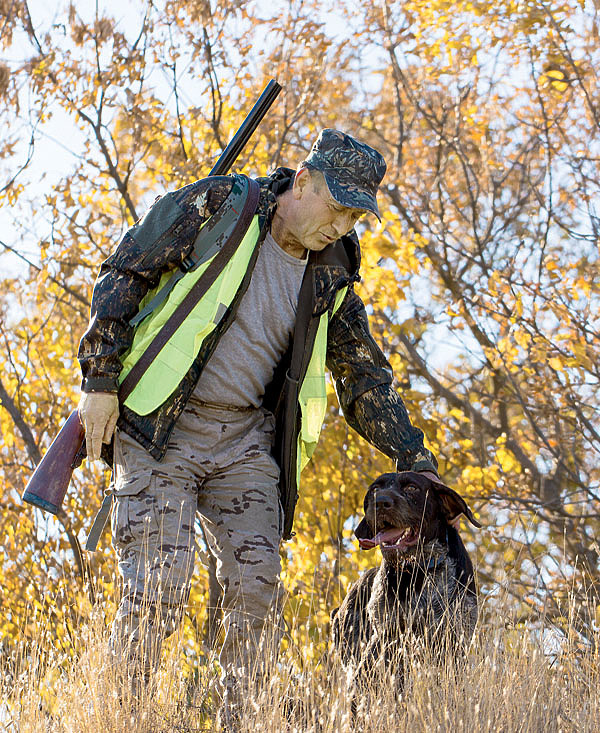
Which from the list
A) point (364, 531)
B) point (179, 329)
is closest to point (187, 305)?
point (179, 329)

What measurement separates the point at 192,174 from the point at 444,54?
A: 2.79 meters

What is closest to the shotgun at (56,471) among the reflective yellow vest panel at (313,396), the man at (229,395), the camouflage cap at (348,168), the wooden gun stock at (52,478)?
the wooden gun stock at (52,478)

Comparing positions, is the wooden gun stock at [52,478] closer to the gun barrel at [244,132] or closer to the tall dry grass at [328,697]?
the tall dry grass at [328,697]

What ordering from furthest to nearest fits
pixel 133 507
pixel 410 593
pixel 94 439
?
pixel 410 593
pixel 94 439
pixel 133 507

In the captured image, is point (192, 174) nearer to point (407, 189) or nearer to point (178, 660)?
point (407, 189)

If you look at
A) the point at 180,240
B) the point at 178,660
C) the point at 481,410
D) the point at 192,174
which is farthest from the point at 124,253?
the point at 481,410

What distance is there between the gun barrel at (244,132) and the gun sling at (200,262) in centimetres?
85

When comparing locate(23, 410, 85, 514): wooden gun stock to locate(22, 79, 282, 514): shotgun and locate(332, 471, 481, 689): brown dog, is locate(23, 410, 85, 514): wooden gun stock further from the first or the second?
locate(332, 471, 481, 689): brown dog

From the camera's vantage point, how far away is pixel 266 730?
2.88 m

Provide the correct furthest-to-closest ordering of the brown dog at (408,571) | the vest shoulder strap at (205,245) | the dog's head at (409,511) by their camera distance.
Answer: the dog's head at (409,511)
the brown dog at (408,571)
the vest shoulder strap at (205,245)

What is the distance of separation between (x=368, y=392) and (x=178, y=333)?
868mm

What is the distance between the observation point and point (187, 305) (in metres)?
3.54

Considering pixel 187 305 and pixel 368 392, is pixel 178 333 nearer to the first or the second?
pixel 187 305

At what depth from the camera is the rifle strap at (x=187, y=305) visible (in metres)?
3.52
